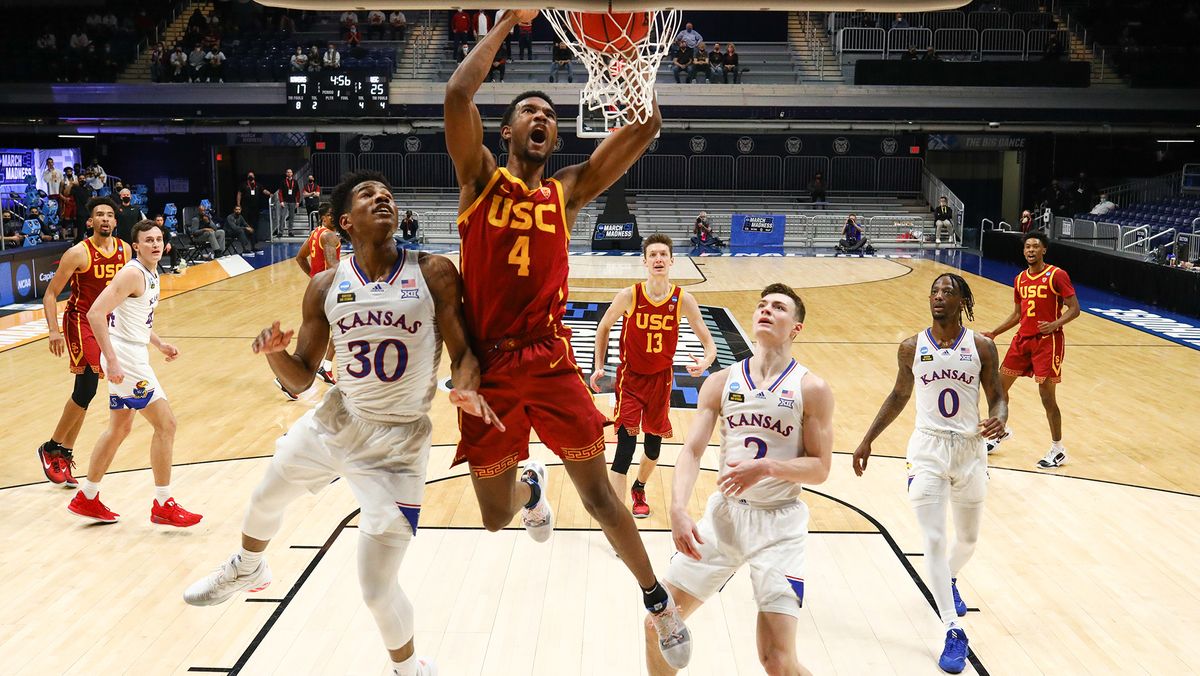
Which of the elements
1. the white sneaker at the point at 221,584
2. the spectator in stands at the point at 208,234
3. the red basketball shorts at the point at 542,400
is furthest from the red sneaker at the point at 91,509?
the spectator in stands at the point at 208,234

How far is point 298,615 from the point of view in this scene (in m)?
5.50

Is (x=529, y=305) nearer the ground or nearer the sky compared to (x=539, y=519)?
nearer the sky

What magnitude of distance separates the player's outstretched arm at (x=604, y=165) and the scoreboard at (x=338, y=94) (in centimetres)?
2281

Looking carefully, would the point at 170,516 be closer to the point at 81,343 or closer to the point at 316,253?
the point at 81,343

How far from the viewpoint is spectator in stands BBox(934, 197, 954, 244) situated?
28328 mm

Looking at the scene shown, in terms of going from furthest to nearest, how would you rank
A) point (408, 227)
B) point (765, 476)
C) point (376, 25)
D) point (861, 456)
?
point (376, 25) → point (408, 227) → point (861, 456) → point (765, 476)

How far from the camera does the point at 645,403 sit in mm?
6957

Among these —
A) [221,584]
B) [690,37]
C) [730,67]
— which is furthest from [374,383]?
[690,37]

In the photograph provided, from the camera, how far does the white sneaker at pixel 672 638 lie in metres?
4.26

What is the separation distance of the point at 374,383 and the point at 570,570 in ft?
7.88

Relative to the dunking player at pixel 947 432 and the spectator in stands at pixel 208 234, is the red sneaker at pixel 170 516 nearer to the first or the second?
the dunking player at pixel 947 432

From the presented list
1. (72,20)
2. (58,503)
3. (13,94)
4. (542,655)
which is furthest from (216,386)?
(72,20)

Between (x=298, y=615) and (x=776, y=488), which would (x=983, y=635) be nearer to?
(x=776, y=488)

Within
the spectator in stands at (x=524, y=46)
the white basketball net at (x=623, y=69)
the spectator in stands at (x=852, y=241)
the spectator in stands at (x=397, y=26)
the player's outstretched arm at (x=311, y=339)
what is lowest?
the spectator in stands at (x=852, y=241)
